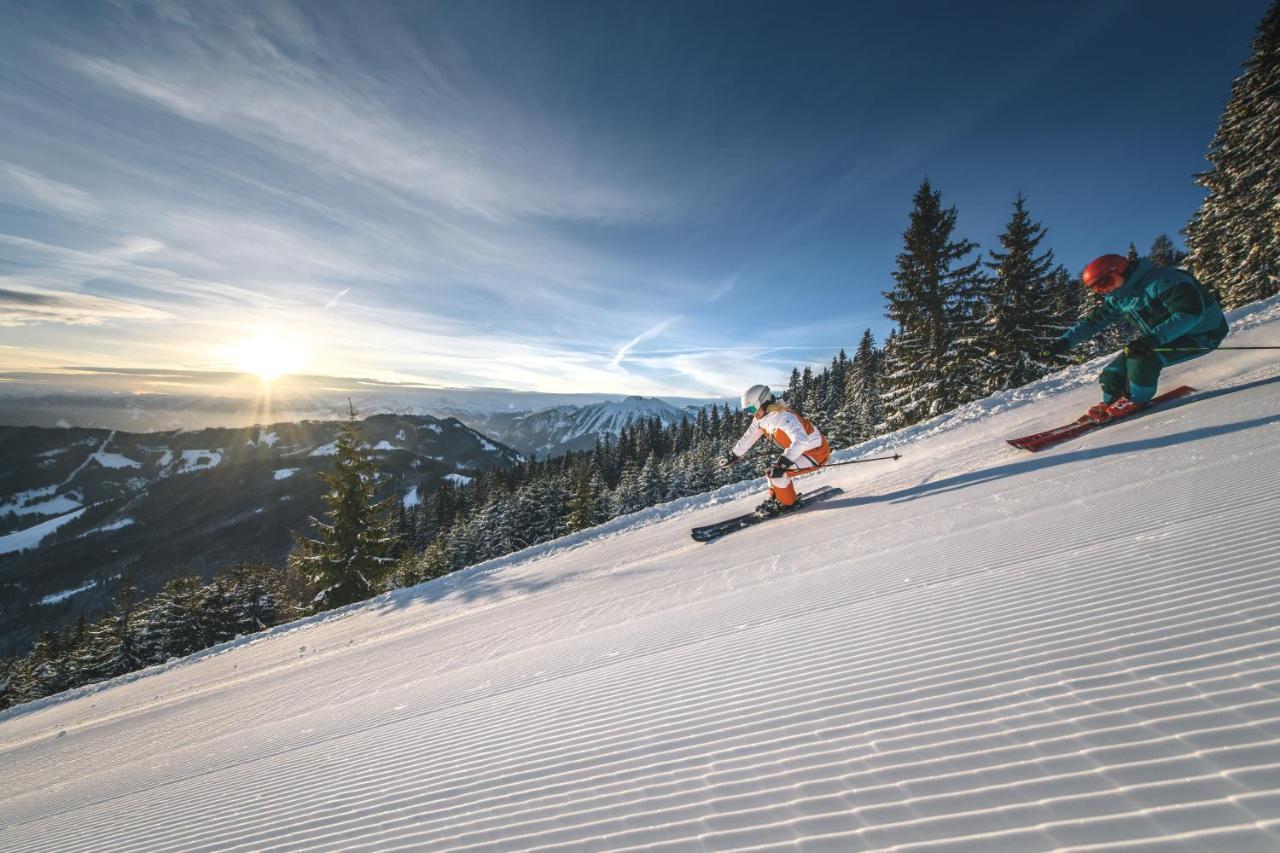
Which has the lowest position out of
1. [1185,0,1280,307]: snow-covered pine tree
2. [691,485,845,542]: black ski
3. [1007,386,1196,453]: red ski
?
[691,485,845,542]: black ski

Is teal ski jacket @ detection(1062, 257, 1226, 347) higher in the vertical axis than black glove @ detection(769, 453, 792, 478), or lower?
higher

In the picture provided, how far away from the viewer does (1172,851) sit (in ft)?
3.79

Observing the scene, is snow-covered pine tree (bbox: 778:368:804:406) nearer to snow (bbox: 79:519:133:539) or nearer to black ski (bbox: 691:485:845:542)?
black ski (bbox: 691:485:845:542)

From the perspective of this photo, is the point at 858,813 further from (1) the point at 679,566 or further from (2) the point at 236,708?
(2) the point at 236,708

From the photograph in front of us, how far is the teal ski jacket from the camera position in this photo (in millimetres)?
6762

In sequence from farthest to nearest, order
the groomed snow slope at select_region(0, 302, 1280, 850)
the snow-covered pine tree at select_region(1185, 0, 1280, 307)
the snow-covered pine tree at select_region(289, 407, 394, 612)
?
the snow-covered pine tree at select_region(289, 407, 394, 612) < the snow-covered pine tree at select_region(1185, 0, 1280, 307) < the groomed snow slope at select_region(0, 302, 1280, 850)

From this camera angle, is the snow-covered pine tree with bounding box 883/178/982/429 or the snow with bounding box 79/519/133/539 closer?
the snow-covered pine tree with bounding box 883/178/982/429

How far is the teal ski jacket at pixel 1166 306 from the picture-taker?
22.2 ft

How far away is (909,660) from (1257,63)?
33221mm

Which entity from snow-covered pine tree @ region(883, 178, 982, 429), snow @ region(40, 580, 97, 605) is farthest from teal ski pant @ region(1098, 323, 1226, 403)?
snow @ region(40, 580, 97, 605)

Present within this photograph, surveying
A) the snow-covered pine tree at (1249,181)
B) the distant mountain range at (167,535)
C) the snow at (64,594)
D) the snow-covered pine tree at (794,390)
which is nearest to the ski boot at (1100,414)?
the snow-covered pine tree at (1249,181)

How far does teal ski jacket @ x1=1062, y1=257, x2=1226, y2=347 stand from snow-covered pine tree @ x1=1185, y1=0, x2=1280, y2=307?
19.4m

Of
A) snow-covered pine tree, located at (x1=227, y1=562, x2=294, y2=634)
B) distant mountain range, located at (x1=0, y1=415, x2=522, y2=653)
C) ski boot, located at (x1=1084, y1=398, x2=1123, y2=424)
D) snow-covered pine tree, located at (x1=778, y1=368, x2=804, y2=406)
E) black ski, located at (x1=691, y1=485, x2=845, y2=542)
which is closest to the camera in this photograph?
ski boot, located at (x1=1084, y1=398, x2=1123, y2=424)

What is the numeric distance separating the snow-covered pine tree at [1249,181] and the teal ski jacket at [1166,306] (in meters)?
19.4
